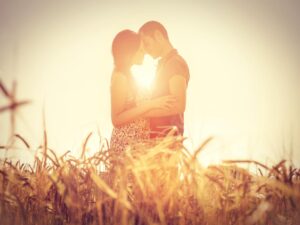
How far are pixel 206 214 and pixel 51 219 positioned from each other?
508 millimetres

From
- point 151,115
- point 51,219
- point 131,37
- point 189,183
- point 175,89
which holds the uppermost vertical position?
point 131,37

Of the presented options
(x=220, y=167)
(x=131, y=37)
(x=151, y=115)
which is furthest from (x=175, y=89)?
(x=220, y=167)

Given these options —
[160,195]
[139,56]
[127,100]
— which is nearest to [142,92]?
[127,100]

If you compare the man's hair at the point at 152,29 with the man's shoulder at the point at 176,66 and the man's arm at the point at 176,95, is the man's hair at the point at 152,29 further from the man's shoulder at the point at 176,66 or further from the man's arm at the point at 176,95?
the man's arm at the point at 176,95

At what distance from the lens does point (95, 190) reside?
4.10ft

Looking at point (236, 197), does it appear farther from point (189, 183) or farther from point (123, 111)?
point (123, 111)

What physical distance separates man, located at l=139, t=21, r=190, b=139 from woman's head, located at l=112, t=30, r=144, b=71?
103 mm

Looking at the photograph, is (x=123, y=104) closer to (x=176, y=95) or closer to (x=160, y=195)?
(x=176, y=95)

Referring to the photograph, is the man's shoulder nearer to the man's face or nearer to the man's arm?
the man's arm

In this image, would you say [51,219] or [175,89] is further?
[175,89]

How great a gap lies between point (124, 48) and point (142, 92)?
1.36 feet

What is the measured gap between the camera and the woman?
115 inches

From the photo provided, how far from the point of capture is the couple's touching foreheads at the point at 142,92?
2918mm

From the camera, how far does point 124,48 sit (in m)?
3.19
